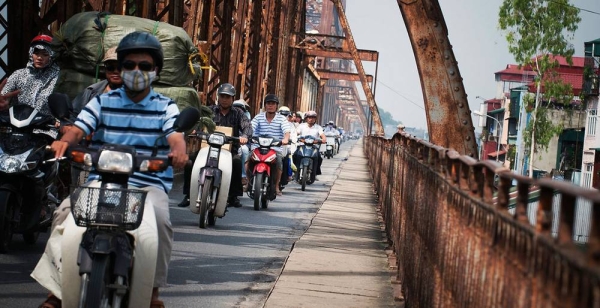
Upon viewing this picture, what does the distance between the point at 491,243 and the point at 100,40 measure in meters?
7.32

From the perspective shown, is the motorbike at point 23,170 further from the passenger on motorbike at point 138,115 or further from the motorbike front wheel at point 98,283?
the motorbike front wheel at point 98,283

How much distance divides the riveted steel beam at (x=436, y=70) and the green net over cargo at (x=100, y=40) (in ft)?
11.2

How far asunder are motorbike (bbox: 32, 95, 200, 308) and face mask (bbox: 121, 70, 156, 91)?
19.5 inches

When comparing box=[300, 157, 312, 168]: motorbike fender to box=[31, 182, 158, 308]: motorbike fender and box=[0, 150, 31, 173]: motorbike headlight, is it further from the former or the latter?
box=[31, 182, 158, 308]: motorbike fender

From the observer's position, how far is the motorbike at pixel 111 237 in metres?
4.26

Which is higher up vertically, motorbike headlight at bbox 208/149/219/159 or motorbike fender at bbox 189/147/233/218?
motorbike headlight at bbox 208/149/219/159

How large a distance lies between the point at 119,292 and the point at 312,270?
413 cm

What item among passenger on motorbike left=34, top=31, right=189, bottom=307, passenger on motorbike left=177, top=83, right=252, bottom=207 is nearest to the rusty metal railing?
passenger on motorbike left=34, top=31, right=189, bottom=307

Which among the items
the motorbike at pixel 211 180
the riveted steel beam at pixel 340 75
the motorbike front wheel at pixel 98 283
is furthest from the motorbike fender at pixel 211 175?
the riveted steel beam at pixel 340 75

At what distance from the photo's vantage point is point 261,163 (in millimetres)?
15352

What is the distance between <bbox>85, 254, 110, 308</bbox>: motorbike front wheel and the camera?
4.10 meters

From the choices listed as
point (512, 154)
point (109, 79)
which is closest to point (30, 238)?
point (109, 79)

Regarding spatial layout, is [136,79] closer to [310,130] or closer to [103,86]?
[103,86]

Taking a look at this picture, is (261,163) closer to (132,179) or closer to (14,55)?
(14,55)
